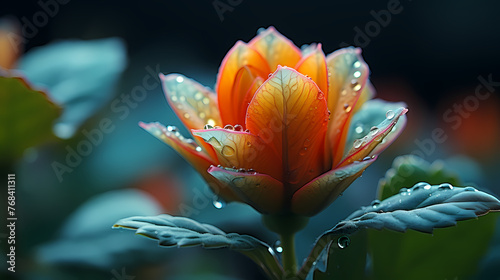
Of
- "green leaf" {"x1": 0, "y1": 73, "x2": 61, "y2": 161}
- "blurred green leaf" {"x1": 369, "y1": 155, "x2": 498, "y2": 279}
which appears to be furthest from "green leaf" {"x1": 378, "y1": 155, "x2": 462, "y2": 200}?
"green leaf" {"x1": 0, "y1": 73, "x2": 61, "y2": 161}

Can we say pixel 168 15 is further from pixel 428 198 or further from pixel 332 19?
pixel 428 198

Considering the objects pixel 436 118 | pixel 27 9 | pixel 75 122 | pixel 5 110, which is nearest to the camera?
pixel 5 110

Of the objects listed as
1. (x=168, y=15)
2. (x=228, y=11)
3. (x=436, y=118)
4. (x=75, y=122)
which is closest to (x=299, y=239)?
(x=75, y=122)

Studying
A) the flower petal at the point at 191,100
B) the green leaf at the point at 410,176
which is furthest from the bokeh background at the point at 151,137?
the flower petal at the point at 191,100

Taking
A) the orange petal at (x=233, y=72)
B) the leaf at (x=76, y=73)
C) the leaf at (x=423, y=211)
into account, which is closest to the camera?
the leaf at (x=423, y=211)

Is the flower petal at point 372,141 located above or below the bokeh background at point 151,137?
above
